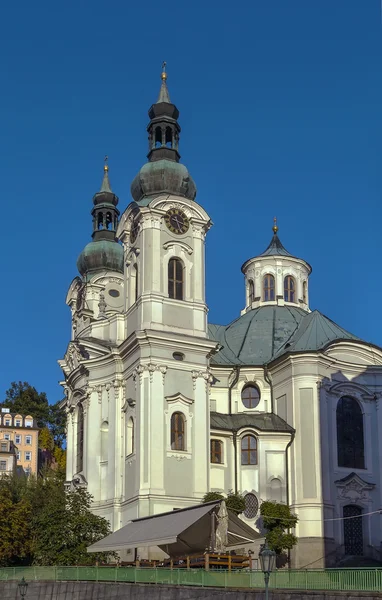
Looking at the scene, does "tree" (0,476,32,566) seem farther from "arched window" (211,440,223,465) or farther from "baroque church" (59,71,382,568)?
"arched window" (211,440,223,465)

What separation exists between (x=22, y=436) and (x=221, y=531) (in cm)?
7487

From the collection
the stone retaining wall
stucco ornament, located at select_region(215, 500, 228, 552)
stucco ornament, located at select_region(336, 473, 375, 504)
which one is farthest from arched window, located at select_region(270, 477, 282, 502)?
stucco ornament, located at select_region(215, 500, 228, 552)

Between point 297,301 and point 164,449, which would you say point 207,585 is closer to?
point 164,449

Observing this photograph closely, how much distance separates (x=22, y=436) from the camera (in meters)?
106

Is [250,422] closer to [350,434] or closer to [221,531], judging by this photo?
[350,434]

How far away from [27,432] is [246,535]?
242ft

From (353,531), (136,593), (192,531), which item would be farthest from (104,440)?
(136,593)

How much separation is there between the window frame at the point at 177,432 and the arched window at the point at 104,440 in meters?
5.10

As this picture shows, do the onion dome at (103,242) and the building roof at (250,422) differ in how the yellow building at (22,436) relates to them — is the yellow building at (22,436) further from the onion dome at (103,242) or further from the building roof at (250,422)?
the building roof at (250,422)

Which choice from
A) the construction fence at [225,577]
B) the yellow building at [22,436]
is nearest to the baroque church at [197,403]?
the construction fence at [225,577]

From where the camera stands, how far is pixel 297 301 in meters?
63.5

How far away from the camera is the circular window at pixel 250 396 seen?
55.4 m

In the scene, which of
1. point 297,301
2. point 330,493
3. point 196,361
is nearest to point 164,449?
point 196,361

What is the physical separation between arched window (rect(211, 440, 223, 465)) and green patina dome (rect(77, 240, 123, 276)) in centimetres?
1743
